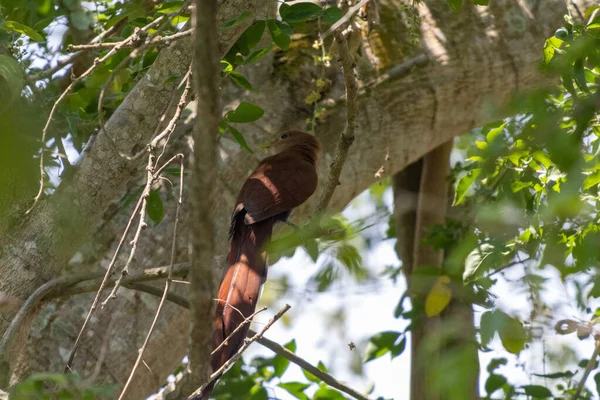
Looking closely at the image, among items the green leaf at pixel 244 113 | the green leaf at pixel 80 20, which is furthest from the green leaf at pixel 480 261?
the green leaf at pixel 80 20

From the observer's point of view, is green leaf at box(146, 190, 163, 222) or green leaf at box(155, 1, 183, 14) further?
green leaf at box(155, 1, 183, 14)

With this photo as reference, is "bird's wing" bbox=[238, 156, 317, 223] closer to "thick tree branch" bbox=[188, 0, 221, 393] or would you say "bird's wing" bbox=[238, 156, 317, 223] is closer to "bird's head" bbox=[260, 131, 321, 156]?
"bird's head" bbox=[260, 131, 321, 156]

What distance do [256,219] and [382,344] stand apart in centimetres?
121

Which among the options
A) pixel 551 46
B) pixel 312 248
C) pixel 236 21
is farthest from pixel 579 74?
pixel 312 248

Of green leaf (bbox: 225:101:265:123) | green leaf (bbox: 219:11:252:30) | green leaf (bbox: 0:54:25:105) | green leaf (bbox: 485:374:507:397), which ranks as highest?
green leaf (bbox: 225:101:265:123)

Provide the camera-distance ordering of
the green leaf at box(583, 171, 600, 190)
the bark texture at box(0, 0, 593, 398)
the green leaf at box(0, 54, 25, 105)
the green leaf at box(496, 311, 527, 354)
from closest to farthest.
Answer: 1. the green leaf at box(496, 311, 527, 354)
2. the green leaf at box(583, 171, 600, 190)
3. the green leaf at box(0, 54, 25, 105)
4. the bark texture at box(0, 0, 593, 398)

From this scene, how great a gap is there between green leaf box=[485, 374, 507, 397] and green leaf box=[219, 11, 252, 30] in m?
1.94

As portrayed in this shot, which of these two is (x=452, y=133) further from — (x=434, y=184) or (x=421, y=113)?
(x=434, y=184)

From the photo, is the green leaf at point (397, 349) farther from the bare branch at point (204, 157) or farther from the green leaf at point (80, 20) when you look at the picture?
the bare branch at point (204, 157)

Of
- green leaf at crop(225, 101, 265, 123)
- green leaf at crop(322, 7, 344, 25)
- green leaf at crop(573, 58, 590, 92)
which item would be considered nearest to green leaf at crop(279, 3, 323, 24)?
green leaf at crop(322, 7, 344, 25)

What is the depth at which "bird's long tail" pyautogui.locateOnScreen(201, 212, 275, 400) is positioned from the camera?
2.45 m

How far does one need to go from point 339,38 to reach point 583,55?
114 centimetres

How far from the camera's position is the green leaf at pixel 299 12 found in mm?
2725

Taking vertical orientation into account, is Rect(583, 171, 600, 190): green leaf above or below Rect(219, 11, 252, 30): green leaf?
below
